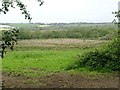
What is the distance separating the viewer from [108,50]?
1755 cm

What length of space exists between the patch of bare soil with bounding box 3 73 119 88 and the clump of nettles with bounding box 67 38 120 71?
2.04m

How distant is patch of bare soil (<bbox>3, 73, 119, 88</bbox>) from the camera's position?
11.8 metres

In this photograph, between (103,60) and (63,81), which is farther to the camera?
(103,60)

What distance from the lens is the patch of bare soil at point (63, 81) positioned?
1182 centimetres

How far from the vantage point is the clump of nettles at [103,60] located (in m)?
16.5

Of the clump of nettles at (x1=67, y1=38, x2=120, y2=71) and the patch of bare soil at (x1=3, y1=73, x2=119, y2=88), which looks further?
the clump of nettles at (x1=67, y1=38, x2=120, y2=71)

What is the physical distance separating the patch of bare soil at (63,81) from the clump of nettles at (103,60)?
2.04 meters

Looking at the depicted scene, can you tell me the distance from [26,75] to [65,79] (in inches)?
89.1

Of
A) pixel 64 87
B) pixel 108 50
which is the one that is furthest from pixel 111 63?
pixel 64 87

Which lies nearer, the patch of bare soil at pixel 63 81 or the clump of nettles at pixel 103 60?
the patch of bare soil at pixel 63 81

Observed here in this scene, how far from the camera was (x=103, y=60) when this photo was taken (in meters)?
17.1

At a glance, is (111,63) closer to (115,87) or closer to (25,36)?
(115,87)

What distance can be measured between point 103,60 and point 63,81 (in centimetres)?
488

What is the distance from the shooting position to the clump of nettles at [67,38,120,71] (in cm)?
1649
